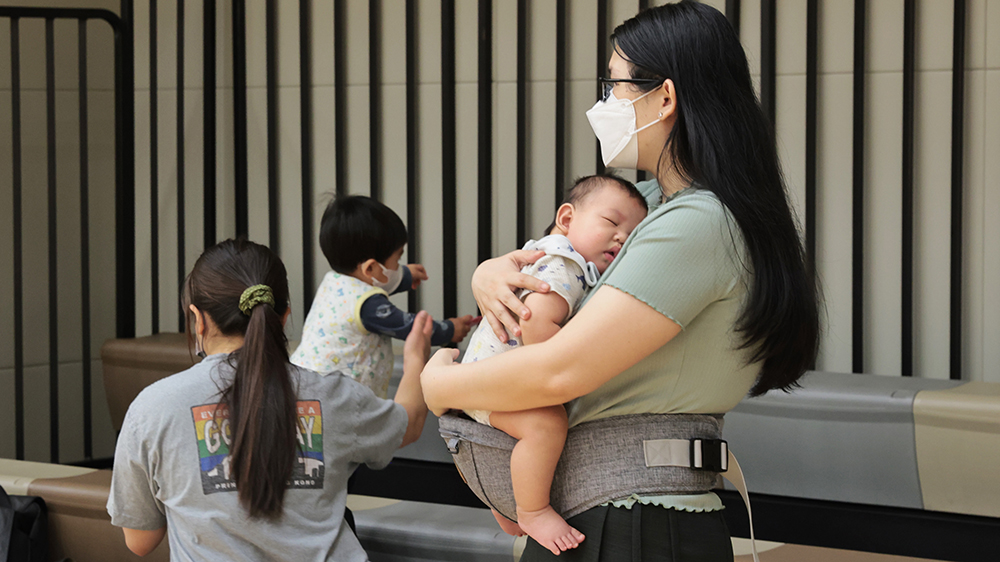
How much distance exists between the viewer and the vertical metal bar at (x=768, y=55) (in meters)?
3.04

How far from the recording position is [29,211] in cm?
408

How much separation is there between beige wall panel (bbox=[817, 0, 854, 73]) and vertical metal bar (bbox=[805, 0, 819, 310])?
0.03 m

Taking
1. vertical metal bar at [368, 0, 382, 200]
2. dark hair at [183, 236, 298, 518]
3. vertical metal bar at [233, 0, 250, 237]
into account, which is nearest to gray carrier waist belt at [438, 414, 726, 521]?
dark hair at [183, 236, 298, 518]

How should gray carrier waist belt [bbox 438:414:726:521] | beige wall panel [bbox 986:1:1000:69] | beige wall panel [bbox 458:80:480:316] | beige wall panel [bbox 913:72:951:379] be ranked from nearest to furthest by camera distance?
1. gray carrier waist belt [bbox 438:414:726:521]
2. beige wall panel [bbox 986:1:1000:69]
3. beige wall panel [bbox 913:72:951:379]
4. beige wall panel [bbox 458:80:480:316]

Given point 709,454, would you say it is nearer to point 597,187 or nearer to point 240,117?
point 597,187

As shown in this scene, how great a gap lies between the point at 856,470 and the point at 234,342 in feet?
5.91

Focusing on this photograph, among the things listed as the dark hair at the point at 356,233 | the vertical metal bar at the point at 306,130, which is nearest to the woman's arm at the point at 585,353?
the dark hair at the point at 356,233

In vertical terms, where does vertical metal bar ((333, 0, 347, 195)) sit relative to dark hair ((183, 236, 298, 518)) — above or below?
above

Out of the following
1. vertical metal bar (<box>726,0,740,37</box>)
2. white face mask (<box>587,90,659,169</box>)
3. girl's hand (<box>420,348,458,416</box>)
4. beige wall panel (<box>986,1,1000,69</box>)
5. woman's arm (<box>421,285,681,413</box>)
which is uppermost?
vertical metal bar (<box>726,0,740,37</box>)

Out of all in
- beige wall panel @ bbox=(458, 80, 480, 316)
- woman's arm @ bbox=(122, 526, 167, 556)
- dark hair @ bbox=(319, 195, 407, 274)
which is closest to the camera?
woman's arm @ bbox=(122, 526, 167, 556)

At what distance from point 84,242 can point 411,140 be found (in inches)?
59.5

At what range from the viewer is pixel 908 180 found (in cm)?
289

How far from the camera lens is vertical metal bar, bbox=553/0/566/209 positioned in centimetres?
A: 336

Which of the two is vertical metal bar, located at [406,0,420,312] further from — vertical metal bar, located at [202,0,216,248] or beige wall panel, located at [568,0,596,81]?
vertical metal bar, located at [202,0,216,248]
